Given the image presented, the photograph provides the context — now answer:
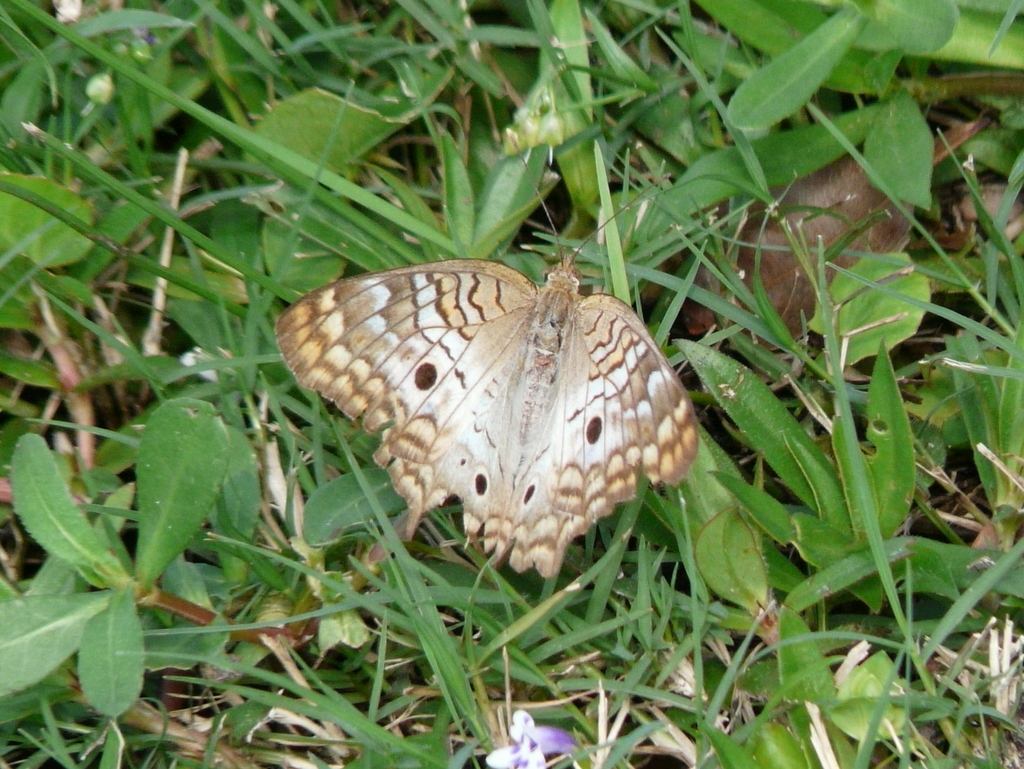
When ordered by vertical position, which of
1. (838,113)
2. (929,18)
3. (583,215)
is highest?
(929,18)

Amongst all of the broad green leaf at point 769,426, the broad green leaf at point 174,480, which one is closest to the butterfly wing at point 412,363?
the broad green leaf at point 174,480

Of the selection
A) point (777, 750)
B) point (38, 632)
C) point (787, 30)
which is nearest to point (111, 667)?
point (38, 632)

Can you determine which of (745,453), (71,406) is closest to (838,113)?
(745,453)

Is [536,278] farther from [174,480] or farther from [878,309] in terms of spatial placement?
[174,480]

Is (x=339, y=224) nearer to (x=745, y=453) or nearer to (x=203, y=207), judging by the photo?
(x=203, y=207)

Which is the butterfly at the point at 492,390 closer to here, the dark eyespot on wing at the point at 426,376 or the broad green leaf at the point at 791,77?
the dark eyespot on wing at the point at 426,376
